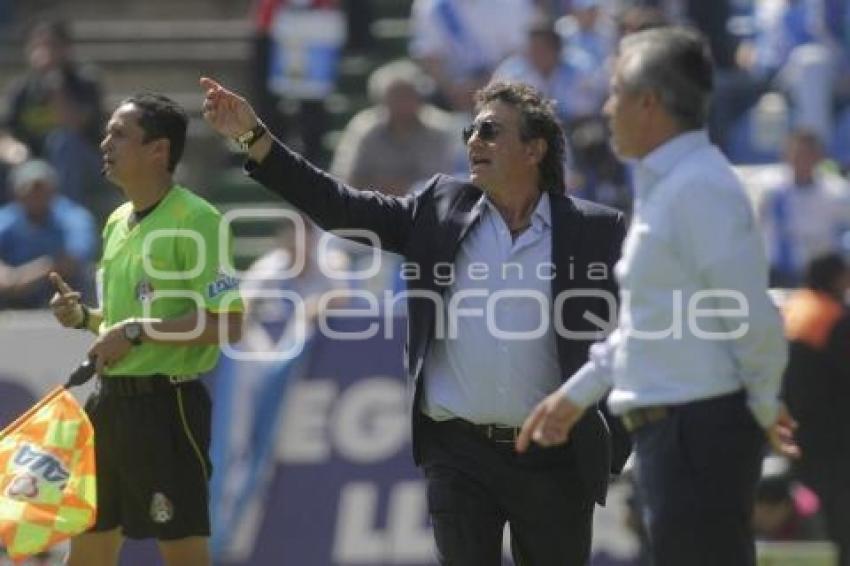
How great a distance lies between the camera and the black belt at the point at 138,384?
828cm

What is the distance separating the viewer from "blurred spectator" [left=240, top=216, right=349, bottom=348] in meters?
12.0

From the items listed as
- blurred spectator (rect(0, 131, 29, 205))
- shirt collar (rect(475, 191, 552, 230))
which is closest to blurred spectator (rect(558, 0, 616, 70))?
blurred spectator (rect(0, 131, 29, 205))

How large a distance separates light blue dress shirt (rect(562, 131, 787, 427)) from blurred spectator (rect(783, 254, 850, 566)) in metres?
5.74

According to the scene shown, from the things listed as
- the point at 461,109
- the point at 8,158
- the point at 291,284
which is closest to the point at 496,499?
the point at 291,284

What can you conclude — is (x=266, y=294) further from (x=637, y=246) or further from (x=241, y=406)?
(x=637, y=246)

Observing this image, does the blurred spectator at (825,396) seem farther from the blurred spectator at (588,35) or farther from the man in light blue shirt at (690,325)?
the man in light blue shirt at (690,325)

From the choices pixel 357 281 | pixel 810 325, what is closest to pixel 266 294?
pixel 357 281

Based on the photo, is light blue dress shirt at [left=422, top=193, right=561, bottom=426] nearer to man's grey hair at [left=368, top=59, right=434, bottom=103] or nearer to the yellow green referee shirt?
the yellow green referee shirt

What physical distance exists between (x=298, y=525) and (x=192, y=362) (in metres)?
3.76

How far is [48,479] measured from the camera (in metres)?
8.21

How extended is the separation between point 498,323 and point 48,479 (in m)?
1.76

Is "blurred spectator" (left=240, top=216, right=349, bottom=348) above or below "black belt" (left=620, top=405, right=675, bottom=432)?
above

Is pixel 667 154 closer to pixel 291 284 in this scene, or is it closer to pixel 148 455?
pixel 148 455

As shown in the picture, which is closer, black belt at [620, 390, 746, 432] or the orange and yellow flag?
black belt at [620, 390, 746, 432]
